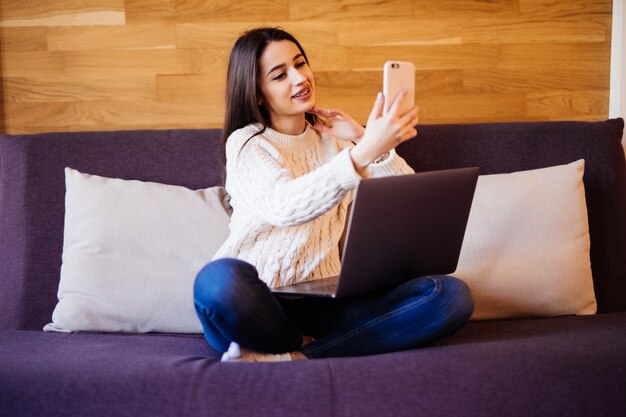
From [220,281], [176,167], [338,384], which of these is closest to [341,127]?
[176,167]

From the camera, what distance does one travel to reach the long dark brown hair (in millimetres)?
1821

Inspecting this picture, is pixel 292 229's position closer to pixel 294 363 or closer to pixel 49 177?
pixel 294 363

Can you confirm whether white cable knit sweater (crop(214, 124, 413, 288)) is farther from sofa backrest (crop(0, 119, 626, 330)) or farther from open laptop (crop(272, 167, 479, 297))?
sofa backrest (crop(0, 119, 626, 330))

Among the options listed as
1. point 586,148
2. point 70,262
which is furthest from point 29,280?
point 586,148

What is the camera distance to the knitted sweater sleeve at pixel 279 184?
1500mm

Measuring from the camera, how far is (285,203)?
156 centimetres

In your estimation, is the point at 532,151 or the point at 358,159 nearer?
the point at 358,159

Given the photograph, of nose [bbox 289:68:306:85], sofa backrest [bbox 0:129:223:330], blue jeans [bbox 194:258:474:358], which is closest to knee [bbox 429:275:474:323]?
blue jeans [bbox 194:258:474:358]

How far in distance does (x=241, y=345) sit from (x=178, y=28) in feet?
4.08

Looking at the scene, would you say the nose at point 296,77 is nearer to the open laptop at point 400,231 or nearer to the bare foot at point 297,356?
the open laptop at point 400,231

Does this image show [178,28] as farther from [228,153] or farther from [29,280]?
[29,280]

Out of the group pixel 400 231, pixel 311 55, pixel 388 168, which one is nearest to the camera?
pixel 400 231

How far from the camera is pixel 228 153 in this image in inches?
70.2

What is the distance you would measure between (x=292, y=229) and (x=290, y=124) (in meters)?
0.33
